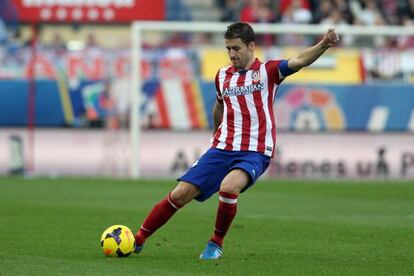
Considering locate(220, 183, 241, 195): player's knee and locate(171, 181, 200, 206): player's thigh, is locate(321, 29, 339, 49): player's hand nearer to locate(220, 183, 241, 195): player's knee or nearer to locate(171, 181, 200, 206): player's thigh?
locate(220, 183, 241, 195): player's knee

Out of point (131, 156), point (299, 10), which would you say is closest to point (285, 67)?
point (131, 156)

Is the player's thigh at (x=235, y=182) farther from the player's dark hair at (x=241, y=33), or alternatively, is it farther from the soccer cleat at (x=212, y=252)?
the player's dark hair at (x=241, y=33)

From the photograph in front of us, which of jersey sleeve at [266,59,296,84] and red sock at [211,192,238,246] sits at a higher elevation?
jersey sleeve at [266,59,296,84]

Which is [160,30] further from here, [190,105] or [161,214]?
[161,214]

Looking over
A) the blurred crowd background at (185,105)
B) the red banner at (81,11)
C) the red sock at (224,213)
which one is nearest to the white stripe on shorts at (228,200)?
the red sock at (224,213)

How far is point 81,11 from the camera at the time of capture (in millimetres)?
25500

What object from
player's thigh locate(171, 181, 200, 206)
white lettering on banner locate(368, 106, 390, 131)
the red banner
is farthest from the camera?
the red banner

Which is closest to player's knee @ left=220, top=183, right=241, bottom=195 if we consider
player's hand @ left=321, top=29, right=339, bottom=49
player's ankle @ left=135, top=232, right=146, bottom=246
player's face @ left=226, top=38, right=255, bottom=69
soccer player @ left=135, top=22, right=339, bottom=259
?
soccer player @ left=135, top=22, right=339, bottom=259

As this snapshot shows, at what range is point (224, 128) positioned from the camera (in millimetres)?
9930

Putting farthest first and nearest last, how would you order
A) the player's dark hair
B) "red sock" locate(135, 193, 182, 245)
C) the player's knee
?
"red sock" locate(135, 193, 182, 245) → the player's dark hair → the player's knee

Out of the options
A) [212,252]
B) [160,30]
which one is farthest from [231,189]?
[160,30]

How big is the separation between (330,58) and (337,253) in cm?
1361

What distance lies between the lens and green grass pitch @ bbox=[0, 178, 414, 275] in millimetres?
9195

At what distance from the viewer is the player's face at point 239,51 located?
9.67 metres
